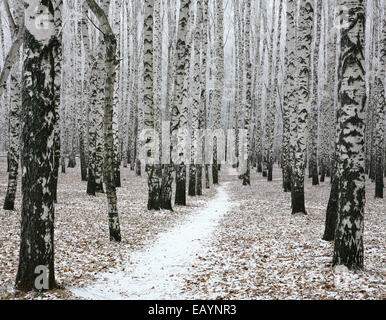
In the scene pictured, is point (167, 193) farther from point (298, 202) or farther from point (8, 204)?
point (8, 204)

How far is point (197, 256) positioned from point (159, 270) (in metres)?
1.18

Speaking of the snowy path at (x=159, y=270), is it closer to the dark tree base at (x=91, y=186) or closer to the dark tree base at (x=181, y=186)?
the dark tree base at (x=181, y=186)

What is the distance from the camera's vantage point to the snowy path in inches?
213

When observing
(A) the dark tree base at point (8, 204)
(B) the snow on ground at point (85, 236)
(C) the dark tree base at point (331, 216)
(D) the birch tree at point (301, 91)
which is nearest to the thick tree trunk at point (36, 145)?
(B) the snow on ground at point (85, 236)

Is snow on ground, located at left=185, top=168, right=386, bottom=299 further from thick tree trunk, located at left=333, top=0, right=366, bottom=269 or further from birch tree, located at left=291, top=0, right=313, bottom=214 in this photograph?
birch tree, located at left=291, top=0, right=313, bottom=214

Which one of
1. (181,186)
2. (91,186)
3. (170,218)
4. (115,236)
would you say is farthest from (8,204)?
(181,186)

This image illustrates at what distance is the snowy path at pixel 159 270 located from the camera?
5.42 metres

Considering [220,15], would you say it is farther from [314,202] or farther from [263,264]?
[263,264]

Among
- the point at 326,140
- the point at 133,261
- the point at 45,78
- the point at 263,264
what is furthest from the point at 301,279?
the point at 326,140

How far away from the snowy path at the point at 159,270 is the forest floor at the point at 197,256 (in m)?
A: 0.02

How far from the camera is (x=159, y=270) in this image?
6637mm

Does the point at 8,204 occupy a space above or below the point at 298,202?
above

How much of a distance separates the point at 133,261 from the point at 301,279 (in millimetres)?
3425
